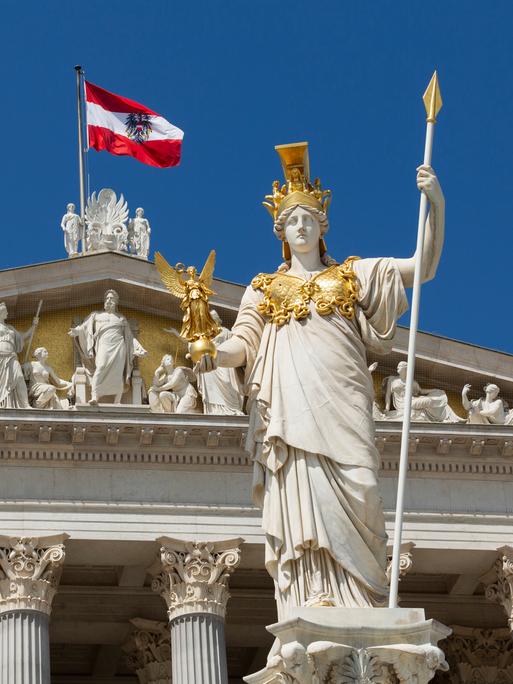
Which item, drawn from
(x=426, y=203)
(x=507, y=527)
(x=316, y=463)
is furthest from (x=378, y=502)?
(x=507, y=527)

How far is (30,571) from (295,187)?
71.0 ft

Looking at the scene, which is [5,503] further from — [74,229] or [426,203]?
[426,203]

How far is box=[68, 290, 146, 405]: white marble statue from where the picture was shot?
34719 millimetres

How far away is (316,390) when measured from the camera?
10.4 metres

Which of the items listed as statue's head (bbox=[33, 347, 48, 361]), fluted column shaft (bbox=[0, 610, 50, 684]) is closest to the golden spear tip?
fluted column shaft (bbox=[0, 610, 50, 684])

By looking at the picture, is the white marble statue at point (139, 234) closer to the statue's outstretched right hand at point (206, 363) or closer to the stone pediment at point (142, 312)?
the stone pediment at point (142, 312)

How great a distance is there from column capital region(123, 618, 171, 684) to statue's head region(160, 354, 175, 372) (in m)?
4.34

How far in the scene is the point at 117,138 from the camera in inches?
1582

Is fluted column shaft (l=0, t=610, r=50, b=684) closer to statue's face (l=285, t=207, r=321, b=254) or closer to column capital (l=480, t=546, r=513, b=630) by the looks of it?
column capital (l=480, t=546, r=513, b=630)

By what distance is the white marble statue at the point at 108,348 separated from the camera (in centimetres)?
3472

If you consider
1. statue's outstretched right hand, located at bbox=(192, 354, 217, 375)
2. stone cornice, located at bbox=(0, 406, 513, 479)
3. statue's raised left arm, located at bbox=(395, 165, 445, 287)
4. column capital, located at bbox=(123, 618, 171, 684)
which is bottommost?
statue's outstretched right hand, located at bbox=(192, 354, 217, 375)

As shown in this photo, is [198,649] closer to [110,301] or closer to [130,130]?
[110,301]

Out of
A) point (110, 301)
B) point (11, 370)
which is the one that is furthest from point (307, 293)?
point (110, 301)

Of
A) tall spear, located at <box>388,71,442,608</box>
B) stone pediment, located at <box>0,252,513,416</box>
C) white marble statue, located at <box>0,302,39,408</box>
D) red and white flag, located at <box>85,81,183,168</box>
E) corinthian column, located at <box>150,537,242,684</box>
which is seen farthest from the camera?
red and white flag, located at <box>85,81,183,168</box>
